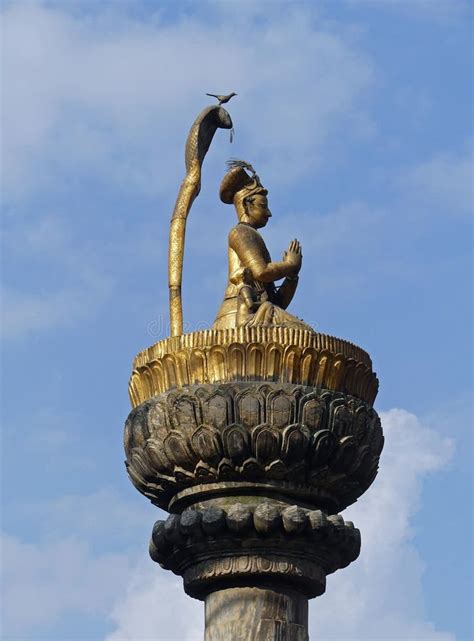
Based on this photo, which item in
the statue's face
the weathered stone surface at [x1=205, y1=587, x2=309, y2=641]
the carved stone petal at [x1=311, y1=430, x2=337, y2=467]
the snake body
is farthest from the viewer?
the statue's face

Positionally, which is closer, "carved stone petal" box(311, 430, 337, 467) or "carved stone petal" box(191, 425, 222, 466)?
"carved stone petal" box(191, 425, 222, 466)

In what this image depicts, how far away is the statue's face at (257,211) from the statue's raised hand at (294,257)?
69 centimetres

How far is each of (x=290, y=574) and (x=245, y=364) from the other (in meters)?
2.74

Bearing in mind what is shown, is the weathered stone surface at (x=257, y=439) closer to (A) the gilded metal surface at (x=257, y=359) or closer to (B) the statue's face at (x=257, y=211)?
(A) the gilded metal surface at (x=257, y=359)

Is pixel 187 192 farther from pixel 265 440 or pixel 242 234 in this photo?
pixel 265 440

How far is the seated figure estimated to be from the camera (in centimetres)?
2181

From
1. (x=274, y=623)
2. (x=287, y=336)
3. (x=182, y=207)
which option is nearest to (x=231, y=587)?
(x=274, y=623)

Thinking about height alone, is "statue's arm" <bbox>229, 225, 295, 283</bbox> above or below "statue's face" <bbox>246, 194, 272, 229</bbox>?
below

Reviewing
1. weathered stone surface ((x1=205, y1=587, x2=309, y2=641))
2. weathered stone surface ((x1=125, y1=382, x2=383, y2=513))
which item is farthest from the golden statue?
weathered stone surface ((x1=205, y1=587, x2=309, y2=641))

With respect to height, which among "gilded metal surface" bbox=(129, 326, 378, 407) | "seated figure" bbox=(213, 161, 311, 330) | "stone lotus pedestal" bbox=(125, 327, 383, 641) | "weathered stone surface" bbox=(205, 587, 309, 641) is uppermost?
"seated figure" bbox=(213, 161, 311, 330)

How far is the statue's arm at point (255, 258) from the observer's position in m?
22.5

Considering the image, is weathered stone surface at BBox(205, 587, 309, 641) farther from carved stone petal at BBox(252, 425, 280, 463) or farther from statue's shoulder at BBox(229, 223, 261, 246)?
statue's shoulder at BBox(229, 223, 261, 246)

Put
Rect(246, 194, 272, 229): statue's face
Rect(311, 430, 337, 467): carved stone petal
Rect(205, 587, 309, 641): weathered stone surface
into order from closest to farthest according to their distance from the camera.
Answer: Rect(205, 587, 309, 641): weathered stone surface < Rect(311, 430, 337, 467): carved stone petal < Rect(246, 194, 272, 229): statue's face

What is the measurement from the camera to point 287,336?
2058cm
